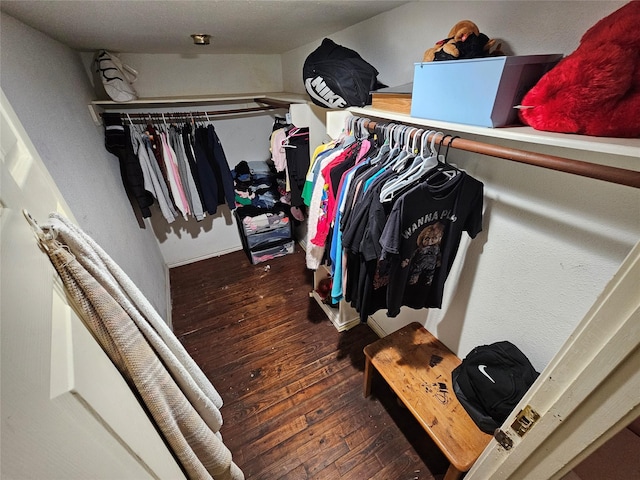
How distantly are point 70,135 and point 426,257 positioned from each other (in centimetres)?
170

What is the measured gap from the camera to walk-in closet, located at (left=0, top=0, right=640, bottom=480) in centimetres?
40

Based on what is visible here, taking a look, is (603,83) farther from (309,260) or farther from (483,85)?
(309,260)

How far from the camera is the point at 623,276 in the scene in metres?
0.39

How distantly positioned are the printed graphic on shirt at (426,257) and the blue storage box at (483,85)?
40 cm

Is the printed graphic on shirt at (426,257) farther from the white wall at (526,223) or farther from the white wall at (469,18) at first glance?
the white wall at (469,18)

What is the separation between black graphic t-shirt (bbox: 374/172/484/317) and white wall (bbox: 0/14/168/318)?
1.14 metres

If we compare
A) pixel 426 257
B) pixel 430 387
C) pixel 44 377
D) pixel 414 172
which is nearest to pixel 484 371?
pixel 430 387

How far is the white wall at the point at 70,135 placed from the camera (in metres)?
0.89

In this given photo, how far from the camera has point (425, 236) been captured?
1011mm

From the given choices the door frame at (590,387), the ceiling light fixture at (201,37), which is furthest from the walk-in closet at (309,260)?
the ceiling light fixture at (201,37)

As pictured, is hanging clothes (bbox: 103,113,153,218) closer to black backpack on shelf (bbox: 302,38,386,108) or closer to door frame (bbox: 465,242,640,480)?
black backpack on shelf (bbox: 302,38,386,108)

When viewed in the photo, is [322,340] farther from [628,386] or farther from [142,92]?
[142,92]

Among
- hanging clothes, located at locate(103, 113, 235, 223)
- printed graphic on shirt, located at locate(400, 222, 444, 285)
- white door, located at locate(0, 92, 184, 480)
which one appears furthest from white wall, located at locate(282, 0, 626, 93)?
hanging clothes, located at locate(103, 113, 235, 223)

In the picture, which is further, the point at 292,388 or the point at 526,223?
the point at 292,388
